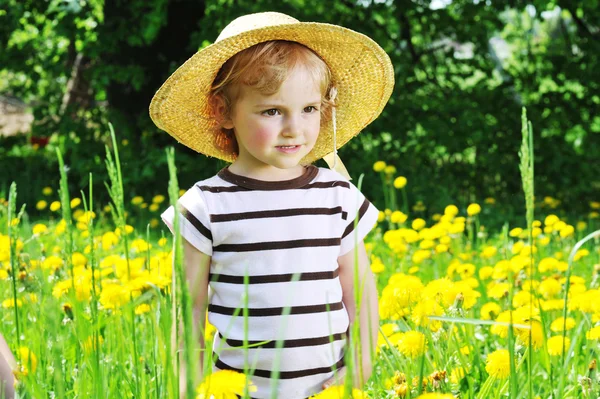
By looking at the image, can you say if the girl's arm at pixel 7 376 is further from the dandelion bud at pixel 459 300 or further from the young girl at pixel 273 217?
the dandelion bud at pixel 459 300

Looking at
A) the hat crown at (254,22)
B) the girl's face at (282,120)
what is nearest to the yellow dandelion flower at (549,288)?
the girl's face at (282,120)

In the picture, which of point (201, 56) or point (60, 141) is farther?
point (60, 141)

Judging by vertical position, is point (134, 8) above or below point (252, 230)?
above

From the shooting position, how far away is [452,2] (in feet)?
20.4

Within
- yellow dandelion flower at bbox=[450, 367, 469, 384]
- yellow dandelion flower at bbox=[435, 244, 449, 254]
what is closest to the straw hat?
yellow dandelion flower at bbox=[450, 367, 469, 384]

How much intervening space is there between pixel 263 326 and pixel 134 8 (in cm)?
447

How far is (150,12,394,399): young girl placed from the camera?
1562 millimetres

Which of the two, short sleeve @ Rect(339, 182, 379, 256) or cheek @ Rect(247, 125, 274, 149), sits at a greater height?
cheek @ Rect(247, 125, 274, 149)

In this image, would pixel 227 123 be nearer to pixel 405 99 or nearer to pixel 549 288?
pixel 549 288

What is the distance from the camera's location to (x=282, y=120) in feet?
5.17

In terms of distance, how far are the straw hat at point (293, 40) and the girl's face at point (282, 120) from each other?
0.09 metres

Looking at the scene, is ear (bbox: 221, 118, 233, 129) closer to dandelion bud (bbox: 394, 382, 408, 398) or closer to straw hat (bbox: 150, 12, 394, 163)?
straw hat (bbox: 150, 12, 394, 163)

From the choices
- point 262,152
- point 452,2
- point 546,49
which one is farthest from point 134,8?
point 262,152

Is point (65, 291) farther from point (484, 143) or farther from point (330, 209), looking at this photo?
point (484, 143)
